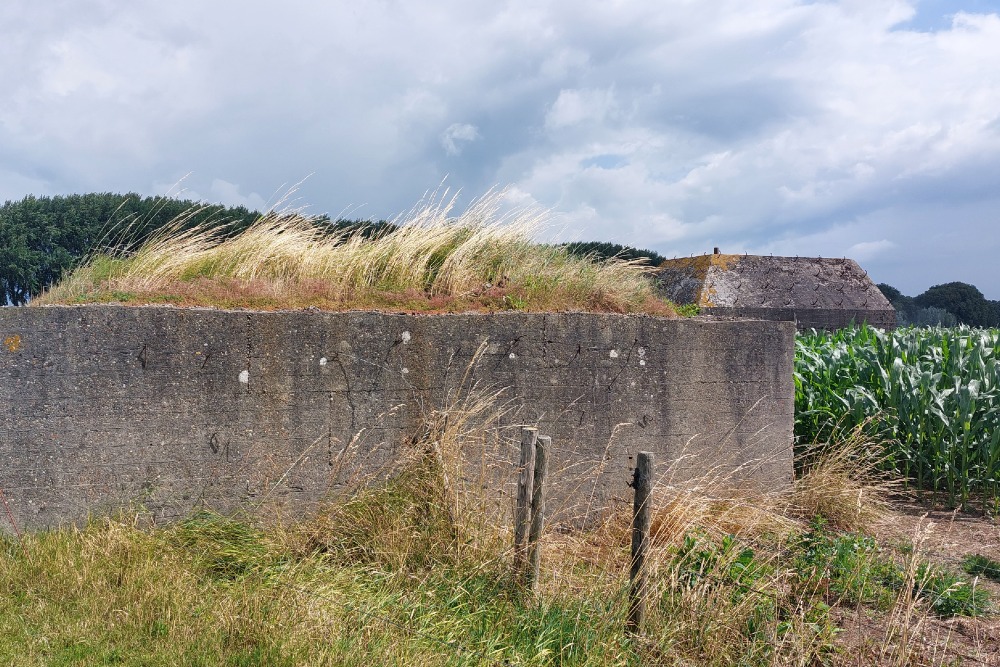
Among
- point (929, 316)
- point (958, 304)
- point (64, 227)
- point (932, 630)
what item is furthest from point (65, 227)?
point (958, 304)

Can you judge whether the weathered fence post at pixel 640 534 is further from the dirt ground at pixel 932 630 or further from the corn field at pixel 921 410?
the corn field at pixel 921 410

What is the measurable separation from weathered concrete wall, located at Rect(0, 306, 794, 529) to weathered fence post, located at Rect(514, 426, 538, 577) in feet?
3.67

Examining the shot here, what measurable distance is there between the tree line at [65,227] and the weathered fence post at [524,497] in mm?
5390

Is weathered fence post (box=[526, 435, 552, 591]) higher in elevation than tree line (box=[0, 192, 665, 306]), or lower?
lower

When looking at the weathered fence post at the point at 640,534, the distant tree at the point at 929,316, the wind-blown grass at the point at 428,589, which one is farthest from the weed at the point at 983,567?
the distant tree at the point at 929,316

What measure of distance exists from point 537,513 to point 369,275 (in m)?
3.20

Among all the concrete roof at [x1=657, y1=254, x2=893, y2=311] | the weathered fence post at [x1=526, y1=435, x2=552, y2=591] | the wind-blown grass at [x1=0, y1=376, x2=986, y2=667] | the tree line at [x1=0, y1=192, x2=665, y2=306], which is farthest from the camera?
the concrete roof at [x1=657, y1=254, x2=893, y2=311]

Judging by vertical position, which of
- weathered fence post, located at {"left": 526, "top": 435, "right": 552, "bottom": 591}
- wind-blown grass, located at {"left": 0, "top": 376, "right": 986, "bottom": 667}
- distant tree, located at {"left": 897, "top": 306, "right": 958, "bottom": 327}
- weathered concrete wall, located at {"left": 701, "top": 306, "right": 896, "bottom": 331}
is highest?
distant tree, located at {"left": 897, "top": 306, "right": 958, "bottom": 327}

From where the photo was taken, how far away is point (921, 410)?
24.2ft

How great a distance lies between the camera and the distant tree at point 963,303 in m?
34.2

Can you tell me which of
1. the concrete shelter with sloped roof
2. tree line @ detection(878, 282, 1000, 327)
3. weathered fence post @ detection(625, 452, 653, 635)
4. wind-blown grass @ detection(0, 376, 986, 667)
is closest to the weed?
wind-blown grass @ detection(0, 376, 986, 667)

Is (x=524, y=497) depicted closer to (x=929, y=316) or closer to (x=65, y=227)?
(x=65, y=227)

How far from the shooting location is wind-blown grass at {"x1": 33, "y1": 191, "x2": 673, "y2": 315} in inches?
230

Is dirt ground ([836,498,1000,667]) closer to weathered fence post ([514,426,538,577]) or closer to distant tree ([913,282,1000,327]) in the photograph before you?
weathered fence post ([514,426,538,577])
